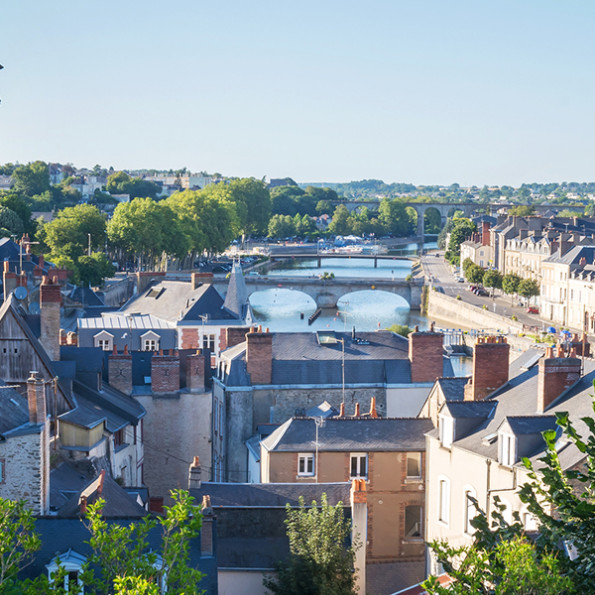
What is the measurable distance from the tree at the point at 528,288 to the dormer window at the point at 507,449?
6015cm

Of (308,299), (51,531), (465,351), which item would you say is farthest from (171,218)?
(51,531)

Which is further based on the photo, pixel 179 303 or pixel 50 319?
pixel 179 303

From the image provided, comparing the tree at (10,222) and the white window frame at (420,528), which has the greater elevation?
the tree at (10,222)

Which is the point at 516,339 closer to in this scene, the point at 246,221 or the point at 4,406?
the point at 4,406

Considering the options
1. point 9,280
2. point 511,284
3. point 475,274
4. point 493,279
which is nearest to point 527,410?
point 9,280

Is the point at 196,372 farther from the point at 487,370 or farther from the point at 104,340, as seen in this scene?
the point at 104,340

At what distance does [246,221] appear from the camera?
459 ft

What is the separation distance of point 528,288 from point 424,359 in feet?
168

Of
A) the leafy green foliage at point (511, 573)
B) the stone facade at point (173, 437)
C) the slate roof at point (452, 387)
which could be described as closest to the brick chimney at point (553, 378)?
the slate roof at point (452, 387)

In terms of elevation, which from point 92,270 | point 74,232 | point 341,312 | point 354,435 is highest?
point 74,232

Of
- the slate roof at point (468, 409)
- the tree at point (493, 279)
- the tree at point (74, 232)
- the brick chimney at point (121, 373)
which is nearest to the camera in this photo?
the slate roof at point (468, 409)

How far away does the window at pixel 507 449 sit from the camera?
57.4 ft

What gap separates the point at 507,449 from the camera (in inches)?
696

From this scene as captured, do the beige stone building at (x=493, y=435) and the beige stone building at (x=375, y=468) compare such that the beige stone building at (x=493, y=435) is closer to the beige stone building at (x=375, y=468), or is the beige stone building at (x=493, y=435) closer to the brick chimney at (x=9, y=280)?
the beige stone building at (x=375, y=468)
